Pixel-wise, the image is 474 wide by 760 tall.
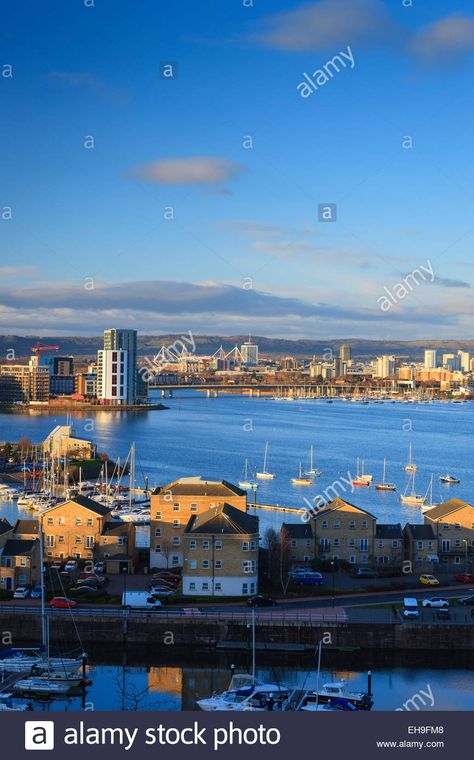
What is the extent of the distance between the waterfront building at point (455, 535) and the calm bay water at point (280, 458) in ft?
7.80

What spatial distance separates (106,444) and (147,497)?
11.6 metres

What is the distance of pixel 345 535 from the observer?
396 inches

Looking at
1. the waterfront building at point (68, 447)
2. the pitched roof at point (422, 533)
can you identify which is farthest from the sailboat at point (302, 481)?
Answer: the pitched roof at point (422, 533)

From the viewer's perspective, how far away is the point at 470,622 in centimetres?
793

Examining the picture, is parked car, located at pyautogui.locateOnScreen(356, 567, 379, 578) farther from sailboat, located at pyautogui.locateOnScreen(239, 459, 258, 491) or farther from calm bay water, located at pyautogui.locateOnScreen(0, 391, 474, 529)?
sailboat, located at pyautogui.locateOnScreen(239, 459, 258, 491)

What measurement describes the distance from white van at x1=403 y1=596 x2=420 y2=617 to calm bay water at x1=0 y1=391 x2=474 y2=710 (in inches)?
16.4

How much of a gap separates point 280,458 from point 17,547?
15311 millimetres

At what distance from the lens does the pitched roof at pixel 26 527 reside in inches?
390

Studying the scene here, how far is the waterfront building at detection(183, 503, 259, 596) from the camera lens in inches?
343

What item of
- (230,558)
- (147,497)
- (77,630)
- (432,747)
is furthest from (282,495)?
(432,747)

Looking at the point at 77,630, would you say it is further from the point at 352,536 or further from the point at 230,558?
the point at 352,536

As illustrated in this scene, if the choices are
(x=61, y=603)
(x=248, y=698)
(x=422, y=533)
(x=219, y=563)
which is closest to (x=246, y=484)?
(x=422, y=533)

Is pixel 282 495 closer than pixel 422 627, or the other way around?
pixel 422 627

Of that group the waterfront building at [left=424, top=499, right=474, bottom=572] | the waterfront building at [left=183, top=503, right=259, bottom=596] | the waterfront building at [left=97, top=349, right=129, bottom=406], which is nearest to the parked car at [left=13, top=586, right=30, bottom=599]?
the waterfront building at [left=183, top=503, right=259, bottom=596]
